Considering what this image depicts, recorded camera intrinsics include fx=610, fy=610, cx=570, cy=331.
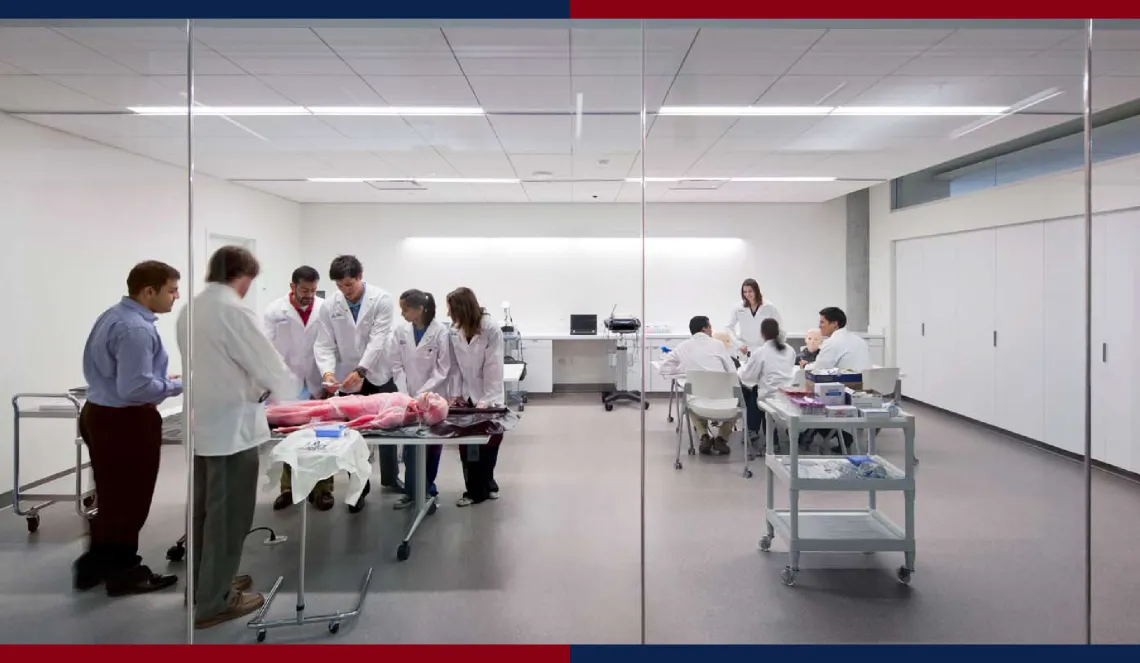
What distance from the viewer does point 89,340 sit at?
276 centimetres

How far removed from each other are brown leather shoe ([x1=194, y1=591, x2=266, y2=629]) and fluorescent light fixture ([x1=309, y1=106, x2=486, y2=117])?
2798 mm

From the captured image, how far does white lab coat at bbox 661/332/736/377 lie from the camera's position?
4.09 meters

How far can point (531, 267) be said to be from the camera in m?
4.01

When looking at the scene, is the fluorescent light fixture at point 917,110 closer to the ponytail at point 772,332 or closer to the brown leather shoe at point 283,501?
the ponytail at point 772,332

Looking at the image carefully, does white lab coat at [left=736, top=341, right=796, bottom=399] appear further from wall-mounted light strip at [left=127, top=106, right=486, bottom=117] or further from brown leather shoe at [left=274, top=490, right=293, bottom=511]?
brown leather shoe at [left=274, top=490, right=293, bottom=511]

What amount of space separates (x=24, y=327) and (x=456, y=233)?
2.13 metres

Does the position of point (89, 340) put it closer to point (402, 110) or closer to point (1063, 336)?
point (402, 110)

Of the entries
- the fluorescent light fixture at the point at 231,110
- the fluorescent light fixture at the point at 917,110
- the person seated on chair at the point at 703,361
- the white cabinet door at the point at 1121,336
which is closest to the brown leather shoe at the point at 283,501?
the fluorescent light fixture at the point at 231,110

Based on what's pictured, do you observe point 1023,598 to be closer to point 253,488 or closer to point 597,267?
point 597,267

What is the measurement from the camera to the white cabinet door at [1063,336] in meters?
4.27

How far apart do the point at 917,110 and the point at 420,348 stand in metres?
3.52

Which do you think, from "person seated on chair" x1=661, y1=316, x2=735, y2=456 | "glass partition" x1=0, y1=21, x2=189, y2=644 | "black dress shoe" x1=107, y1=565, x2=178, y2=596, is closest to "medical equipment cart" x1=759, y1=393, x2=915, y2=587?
"person seated on chair" x1=661, y1=316, x2=735, y2=456

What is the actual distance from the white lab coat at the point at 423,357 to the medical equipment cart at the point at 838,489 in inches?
70.5

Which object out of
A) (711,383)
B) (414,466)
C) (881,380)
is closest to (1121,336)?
(881,380)
